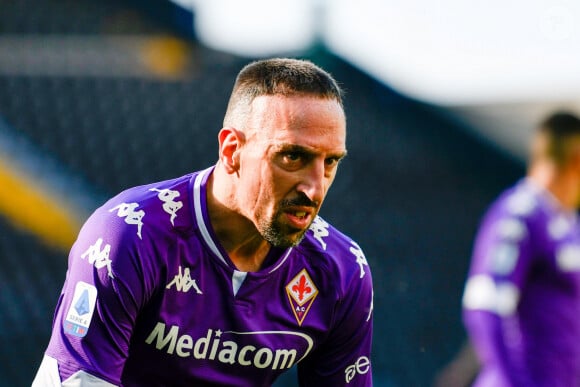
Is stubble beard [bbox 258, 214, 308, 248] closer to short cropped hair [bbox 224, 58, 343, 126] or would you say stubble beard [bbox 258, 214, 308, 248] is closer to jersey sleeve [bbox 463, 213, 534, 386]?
short cropped hair [bbox 224, 58, 343, 126]

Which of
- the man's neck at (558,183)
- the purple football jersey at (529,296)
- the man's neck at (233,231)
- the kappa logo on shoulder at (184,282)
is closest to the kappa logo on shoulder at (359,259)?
the man's neck at (233,231)

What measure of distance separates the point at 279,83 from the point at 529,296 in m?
1.91

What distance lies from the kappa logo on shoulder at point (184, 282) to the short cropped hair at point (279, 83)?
443 mm

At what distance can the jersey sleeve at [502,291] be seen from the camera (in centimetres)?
380

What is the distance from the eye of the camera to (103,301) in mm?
2303

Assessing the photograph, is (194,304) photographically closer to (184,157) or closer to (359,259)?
(359,259)

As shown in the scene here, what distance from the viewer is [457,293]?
23.9 ft

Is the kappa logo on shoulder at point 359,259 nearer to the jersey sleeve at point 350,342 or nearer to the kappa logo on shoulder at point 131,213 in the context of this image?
the jersey sleeve at point 350,342

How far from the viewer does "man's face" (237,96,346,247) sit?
2414 millimetres

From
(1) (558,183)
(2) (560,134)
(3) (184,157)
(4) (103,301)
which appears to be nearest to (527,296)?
(1) (558,183)

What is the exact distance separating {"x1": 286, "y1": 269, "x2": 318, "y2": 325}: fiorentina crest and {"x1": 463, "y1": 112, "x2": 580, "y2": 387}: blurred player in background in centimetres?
136

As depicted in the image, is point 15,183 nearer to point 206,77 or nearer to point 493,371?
point 206,77

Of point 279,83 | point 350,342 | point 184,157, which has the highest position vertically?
point 279,83

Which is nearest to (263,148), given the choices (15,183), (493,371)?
(493,371)
